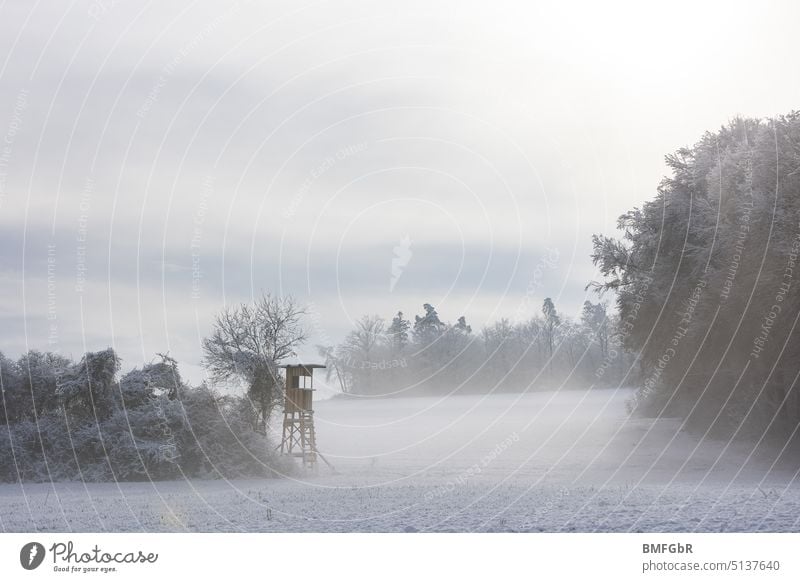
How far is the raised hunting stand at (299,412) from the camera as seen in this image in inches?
1235

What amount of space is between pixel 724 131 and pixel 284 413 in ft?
83.4

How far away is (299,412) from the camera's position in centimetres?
3184

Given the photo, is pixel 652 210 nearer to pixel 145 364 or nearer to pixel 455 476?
pixel 455 476

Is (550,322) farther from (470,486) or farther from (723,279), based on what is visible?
(470,486)

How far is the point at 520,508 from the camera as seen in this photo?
60.4ft

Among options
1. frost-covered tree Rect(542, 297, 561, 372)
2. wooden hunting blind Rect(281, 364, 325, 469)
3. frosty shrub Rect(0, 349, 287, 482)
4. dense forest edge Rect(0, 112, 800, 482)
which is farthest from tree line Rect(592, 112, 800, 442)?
frosty shrub Rect(0, 349, 287, 482)

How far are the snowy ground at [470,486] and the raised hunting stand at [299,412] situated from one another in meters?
1.22

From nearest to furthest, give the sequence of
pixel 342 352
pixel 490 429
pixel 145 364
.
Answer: pixel 145 364
pixel 342 352
pixel 490 429
